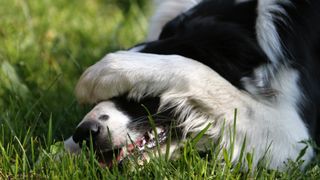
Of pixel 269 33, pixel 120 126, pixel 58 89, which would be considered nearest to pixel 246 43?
pixel 269 33

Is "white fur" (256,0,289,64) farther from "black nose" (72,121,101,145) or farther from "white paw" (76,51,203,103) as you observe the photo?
"black nose" (72,121,101,145)

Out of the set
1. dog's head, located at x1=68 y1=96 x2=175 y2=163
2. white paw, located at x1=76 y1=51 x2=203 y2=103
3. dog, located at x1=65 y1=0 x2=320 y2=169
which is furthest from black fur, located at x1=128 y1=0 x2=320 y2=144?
dog's head, located at x1=68 y1=96 x2=175 y2=163

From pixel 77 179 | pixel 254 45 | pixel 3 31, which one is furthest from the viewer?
pixel 3 31

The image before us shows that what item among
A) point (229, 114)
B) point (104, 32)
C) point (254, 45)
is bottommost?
point (104, 32)

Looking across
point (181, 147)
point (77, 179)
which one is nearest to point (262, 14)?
point (181, 147)

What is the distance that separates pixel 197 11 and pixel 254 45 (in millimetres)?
327

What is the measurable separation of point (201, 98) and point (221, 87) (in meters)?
0.07

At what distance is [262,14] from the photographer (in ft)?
8.21

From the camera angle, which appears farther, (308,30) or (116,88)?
(308,30)

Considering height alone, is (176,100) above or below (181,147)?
above

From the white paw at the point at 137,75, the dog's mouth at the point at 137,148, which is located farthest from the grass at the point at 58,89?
the white paw at the point at 137,75

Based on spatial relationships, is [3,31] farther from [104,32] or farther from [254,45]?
[254,45]

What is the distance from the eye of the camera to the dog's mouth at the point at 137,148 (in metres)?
2.35

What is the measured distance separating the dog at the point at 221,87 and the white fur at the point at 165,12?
34 cm
